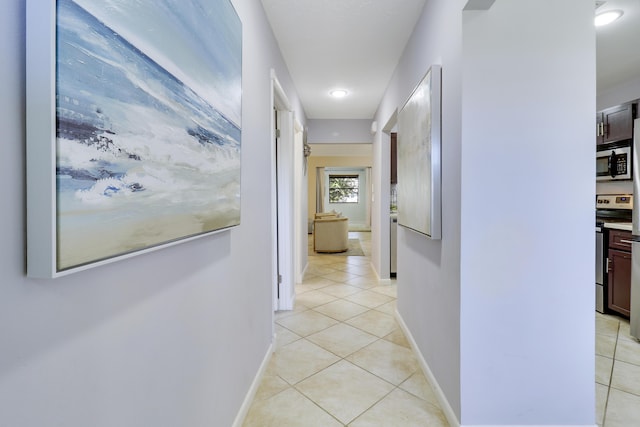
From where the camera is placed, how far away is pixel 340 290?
157 inches

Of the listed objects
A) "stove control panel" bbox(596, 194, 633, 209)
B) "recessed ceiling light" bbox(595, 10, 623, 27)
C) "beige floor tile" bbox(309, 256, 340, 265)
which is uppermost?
"recessed ceiling light" bbox(595, 10, 623, 27)

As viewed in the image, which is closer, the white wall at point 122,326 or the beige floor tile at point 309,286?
the white wall at point 122,326

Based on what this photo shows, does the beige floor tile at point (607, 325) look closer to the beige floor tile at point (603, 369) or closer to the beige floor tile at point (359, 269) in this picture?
the beige floor tile at point (603, 369)

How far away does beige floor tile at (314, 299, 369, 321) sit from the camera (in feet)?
10.3

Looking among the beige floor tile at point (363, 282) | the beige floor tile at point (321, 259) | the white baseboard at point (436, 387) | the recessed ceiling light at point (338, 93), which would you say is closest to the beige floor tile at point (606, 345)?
the white baseboard at point (436, 387)

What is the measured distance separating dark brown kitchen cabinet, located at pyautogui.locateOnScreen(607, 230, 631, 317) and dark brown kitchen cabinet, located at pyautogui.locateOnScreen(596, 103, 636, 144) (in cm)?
104

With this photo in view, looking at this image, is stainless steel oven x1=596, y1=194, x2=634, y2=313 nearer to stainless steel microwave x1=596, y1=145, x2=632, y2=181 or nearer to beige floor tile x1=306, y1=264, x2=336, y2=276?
stainless steel microwave x1=596, y1=145, x2=632, y2=181

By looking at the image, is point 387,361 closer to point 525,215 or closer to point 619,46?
point 525,215

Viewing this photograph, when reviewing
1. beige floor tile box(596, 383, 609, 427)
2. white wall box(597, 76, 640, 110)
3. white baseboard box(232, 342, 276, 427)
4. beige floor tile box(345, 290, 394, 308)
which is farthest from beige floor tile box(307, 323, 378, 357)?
white wall box(597, 76, 640, 110)

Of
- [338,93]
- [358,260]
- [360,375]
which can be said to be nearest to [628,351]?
[360,375]

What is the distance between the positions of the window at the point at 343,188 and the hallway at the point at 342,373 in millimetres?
9255

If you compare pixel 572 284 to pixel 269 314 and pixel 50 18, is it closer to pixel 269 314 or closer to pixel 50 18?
pixel 269 314

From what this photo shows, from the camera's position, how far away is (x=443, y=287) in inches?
67.1

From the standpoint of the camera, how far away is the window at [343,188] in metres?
12.7
